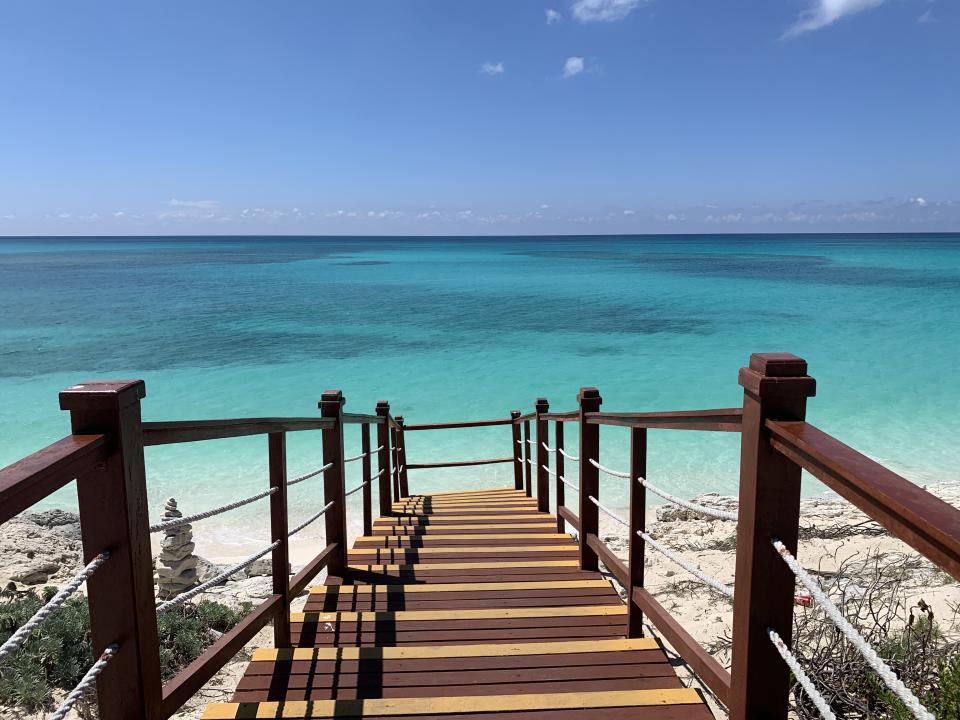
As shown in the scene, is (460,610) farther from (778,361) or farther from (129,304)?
(129,304)

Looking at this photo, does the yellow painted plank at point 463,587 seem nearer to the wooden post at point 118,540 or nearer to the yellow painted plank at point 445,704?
the yellow painted plank at point 445,704

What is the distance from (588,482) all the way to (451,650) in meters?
1.55

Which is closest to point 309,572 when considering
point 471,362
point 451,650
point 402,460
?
point 451,650

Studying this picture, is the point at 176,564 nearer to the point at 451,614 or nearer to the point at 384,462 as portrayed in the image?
the point at 384,462

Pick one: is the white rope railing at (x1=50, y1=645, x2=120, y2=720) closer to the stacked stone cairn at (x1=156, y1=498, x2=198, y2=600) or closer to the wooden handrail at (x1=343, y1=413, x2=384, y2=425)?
the wooden handrail at (x1=343, y1=413, x2=384, y2=425)

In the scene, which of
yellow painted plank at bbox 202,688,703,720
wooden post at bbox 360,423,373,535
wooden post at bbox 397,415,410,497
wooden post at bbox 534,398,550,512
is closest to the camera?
yellow painted plank at bbox 202,688,703,720

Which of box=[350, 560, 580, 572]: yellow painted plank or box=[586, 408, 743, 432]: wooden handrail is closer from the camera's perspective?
box=[586, 408, 743, 432]: wooden handrail

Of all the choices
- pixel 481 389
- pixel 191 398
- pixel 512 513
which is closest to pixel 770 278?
pixel 481 389

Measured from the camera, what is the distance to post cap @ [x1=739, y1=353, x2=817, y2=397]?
1605mm

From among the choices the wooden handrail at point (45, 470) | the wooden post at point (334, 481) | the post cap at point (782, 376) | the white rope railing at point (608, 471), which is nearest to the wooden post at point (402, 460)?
the wooden post at point (334, 481)

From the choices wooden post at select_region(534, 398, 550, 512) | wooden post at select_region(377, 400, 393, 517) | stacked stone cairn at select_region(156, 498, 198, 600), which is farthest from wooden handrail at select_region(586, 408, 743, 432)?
stacked stone cairn at select_region(156, 498, 198, 600)

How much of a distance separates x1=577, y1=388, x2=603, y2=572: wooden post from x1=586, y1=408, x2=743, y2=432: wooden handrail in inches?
29.4

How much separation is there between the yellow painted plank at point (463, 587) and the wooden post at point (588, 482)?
351mm

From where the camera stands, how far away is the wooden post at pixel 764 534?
5.36 ft
